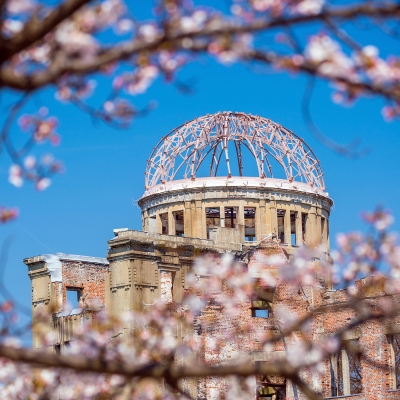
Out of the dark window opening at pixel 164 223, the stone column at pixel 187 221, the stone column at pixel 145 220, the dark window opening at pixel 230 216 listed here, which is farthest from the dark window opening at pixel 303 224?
the stone column at pixel 145 220

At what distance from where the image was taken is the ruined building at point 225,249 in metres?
31.2

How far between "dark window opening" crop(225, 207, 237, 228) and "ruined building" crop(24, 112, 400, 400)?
3.1 inches

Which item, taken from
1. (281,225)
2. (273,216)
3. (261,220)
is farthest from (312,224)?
(261,220)

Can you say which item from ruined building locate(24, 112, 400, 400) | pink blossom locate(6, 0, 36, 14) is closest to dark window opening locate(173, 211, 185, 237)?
ruined building locate(24, 112, 400, 400)

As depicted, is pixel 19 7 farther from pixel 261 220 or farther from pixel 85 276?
pixel 261 220

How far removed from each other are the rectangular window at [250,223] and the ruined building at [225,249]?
65 mm

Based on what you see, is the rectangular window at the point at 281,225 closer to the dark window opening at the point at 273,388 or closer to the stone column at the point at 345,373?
the dark window opening at the point at 273,388

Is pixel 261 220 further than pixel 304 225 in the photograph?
No

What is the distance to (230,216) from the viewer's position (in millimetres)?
51906

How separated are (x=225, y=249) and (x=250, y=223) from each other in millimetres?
10149

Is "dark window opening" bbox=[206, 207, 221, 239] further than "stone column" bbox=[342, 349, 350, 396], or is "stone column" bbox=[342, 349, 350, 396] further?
"dark window opening" bbox=[206, 207, 221, 239]

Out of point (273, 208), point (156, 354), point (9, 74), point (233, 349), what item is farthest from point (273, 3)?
point (273, 208)

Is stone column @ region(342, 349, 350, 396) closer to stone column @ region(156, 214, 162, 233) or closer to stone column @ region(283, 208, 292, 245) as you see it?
stone column @ region(283, 208, 292, 245)

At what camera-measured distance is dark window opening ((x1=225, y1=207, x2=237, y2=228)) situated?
51.2 meters
